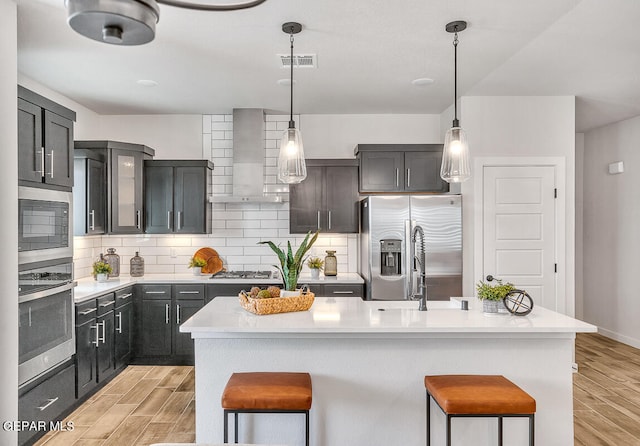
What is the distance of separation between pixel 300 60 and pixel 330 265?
2314mm

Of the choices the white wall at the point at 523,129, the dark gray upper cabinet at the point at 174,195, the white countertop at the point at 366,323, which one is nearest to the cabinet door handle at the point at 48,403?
the white countertop at the point at 366,323

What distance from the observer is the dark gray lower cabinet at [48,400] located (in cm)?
284

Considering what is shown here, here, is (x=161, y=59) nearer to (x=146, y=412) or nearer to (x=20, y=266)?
(x=20, y=266)

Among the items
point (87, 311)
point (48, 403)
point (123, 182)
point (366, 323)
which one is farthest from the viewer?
point (123, 182)

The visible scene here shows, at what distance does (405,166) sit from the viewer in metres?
4.82

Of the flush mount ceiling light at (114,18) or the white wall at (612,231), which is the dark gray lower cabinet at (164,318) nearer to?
the flush mount ceiling light at (114,18)

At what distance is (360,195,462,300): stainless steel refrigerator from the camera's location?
438 centimetres

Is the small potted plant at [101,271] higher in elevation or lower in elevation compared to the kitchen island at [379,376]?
higher

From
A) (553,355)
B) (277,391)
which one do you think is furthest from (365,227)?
(277,391)

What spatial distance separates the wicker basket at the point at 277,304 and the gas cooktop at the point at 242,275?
1958 millimetres

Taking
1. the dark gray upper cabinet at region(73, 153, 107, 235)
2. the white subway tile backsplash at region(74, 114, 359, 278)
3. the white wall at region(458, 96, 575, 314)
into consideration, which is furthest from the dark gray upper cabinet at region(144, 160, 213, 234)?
the white wall at region(458, 96, 575, 314)

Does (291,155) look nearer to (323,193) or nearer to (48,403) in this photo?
(323,193)

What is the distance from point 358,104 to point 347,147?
2.02ft

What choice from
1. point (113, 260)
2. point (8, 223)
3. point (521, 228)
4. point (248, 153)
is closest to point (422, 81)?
point (521, 228)
